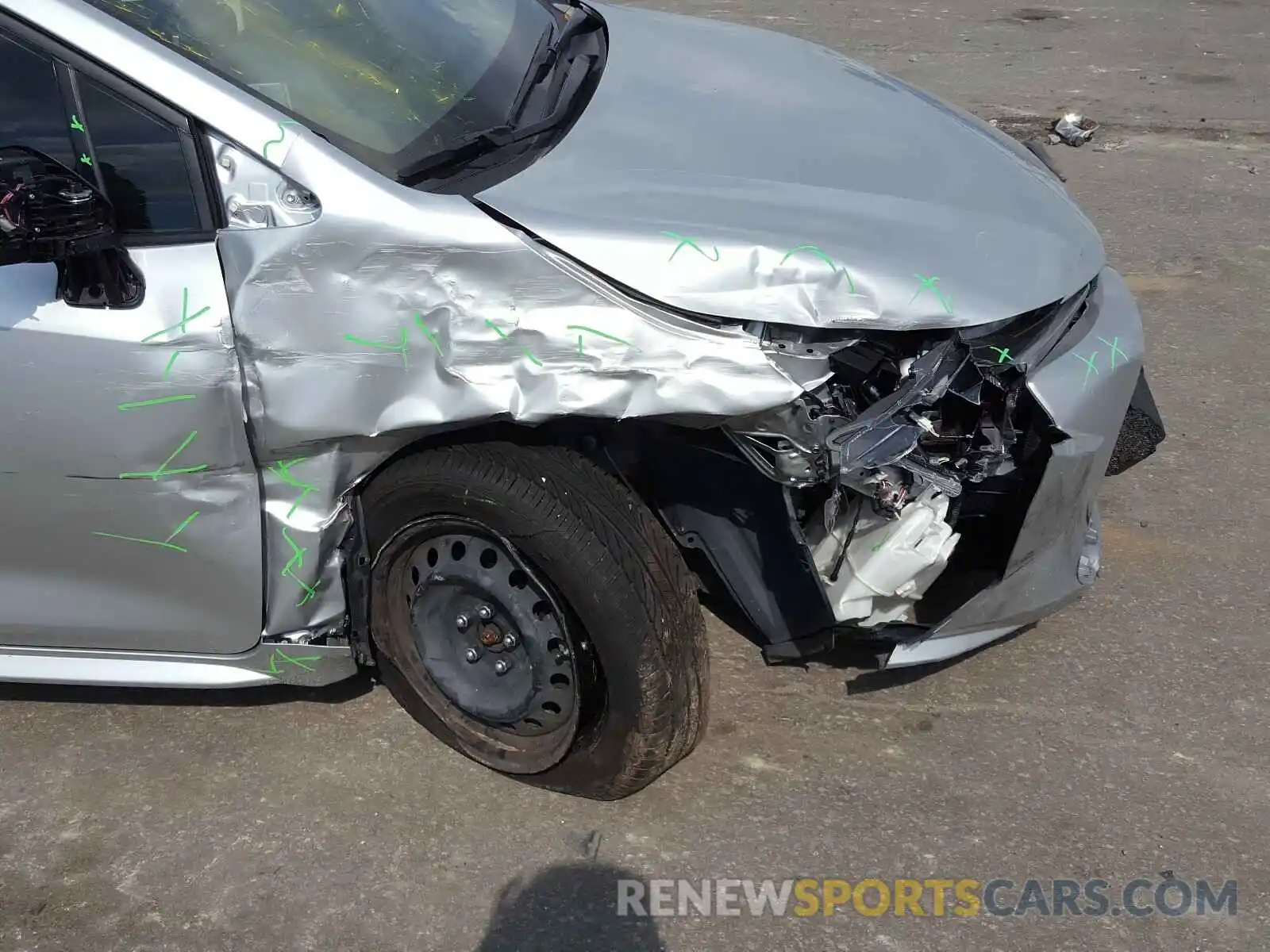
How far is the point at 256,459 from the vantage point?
7.93 feet

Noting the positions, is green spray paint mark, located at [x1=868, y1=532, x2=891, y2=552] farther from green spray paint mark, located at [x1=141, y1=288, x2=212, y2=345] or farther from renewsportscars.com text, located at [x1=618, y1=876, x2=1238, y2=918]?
green spray paint mark, located at [x1=141, y1=288, x2=212, y2=345]

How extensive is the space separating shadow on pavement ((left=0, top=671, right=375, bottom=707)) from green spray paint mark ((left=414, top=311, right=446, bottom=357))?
121cm

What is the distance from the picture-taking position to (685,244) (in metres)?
2.28

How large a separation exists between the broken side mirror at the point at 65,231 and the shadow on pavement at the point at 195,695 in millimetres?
1248

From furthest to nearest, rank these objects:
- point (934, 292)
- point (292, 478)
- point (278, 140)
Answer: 1. point (292, 478)
2. point (934, 292)
3. point (278, 140)

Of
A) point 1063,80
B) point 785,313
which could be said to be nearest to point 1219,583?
point 785,313

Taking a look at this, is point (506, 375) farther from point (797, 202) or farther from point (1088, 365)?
point (1088, 365)

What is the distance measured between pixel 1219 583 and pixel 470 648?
2.18 metres

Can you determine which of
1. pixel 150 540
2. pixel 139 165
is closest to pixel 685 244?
pixel 139 165

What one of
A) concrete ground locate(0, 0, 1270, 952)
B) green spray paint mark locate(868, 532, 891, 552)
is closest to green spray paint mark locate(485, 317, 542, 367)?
green spray paint mark locate(868, 532, 891, 552)

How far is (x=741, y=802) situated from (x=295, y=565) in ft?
3.84

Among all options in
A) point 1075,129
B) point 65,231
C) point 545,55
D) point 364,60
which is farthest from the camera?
point 1075,129

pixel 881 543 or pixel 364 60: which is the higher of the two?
pixel 364 60

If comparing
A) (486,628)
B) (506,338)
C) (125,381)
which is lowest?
(486,628)
